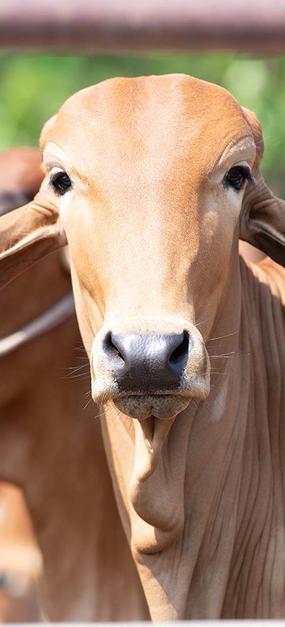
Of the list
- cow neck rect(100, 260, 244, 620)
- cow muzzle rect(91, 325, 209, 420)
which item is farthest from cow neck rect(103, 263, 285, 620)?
cow muzzle rect(91, 325, 209, 420)

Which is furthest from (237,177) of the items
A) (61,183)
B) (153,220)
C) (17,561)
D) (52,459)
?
(17,561)

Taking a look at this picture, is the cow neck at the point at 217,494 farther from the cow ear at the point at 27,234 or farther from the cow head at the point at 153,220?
the cow ear at the point at 27,234

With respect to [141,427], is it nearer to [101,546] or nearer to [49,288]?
[49,288]

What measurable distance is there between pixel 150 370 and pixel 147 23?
1.16 m

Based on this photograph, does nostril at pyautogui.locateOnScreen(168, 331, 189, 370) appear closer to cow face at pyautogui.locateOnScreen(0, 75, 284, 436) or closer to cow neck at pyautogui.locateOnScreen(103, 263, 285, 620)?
cow face at pyautogui.locateOnScreen(0, 75, 284, 436)

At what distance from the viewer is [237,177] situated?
302cm

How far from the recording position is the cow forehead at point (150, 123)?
9.53 feet

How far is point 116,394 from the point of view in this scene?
104 inches

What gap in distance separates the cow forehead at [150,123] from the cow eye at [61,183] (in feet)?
0.25

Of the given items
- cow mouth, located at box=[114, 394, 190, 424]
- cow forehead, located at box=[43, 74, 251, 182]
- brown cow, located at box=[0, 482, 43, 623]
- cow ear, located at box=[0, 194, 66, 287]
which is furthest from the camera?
brown cow, located at box=[0, 482, 43, 623]

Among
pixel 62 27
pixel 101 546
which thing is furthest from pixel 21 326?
pixel 62 27

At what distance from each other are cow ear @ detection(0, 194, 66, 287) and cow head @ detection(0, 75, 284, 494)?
0.01 metres

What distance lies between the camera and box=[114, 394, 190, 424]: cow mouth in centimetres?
266

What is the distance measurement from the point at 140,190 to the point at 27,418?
6.48ft
